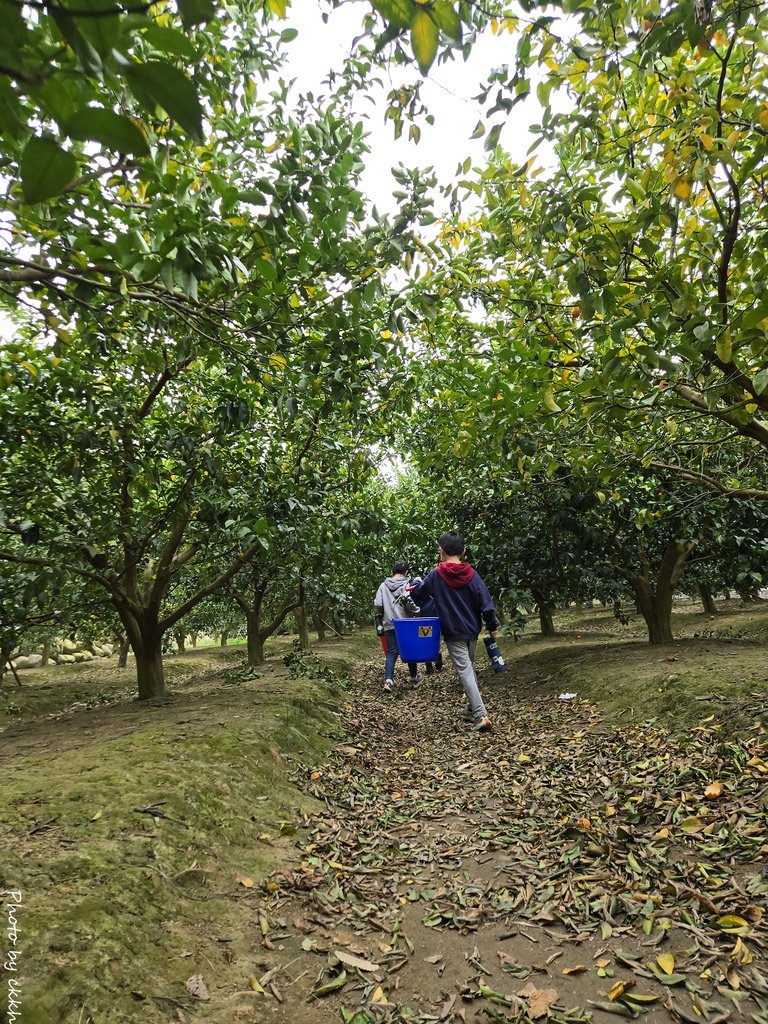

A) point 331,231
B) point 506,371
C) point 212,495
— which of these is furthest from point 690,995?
point 212,495

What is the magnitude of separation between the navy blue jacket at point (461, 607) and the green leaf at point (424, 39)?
19.1 ft

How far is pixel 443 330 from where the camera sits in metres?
5.75

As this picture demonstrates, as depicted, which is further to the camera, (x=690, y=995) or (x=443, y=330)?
(x=443, y=330)

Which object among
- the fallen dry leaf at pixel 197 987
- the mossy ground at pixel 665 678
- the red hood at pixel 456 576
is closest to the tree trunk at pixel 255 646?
the mossy ground at pixel 665 678

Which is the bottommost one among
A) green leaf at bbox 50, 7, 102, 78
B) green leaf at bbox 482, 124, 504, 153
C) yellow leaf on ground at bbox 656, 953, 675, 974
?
yellow leaf on ground at bbox 656, 953, 675, 974

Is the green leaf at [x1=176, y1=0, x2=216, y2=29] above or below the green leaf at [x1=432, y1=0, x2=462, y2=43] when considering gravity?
below

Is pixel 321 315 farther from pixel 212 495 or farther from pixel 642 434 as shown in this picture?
pixel 642 434

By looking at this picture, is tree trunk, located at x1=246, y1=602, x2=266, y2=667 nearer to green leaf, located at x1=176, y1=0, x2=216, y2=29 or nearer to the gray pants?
the gray pants

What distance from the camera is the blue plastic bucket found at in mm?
7883

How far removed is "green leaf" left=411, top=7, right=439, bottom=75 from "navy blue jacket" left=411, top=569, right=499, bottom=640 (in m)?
5.82

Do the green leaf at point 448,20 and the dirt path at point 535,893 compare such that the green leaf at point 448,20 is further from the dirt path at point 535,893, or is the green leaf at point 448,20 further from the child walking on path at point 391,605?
the child walking on path at point 391,605

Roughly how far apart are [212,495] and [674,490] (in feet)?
20.3

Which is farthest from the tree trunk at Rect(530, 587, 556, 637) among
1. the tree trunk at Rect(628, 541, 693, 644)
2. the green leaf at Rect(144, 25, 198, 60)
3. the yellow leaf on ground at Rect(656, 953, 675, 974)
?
the green leaf at Rect(144, 25, 198, 60)

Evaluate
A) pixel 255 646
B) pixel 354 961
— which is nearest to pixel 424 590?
pixel 354 961
